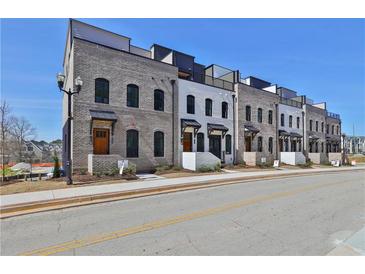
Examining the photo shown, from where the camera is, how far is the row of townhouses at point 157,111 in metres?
14.5

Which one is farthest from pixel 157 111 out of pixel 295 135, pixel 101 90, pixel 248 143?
pixel 295 135

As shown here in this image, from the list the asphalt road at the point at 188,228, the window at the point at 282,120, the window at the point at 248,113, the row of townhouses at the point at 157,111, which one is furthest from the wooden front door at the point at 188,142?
the window at the point at 282,120

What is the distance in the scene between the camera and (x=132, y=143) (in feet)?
53.7

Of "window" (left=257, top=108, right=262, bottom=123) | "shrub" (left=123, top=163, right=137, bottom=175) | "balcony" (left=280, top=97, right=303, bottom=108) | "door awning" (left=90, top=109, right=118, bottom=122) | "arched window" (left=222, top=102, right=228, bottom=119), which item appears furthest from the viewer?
"balcony" (left=280, top=97, right=303, bottom=108)

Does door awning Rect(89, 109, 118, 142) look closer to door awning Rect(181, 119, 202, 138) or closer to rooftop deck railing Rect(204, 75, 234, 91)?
door awning Rect(181, 119, 202, 138)

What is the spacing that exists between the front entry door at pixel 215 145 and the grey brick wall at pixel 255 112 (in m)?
2.68

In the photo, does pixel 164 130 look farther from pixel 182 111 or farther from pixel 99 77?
pixel 99 77

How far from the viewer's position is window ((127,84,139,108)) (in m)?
16.6

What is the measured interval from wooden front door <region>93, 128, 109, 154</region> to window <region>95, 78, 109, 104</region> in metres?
2.03

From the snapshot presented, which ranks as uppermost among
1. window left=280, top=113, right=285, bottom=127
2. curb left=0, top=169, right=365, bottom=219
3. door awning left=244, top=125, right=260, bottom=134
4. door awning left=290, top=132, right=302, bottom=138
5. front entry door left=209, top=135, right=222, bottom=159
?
window left=280, top=113, right=285, bottom=127

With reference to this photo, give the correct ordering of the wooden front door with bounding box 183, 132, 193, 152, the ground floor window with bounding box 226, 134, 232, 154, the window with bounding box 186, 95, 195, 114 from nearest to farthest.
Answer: the wooden front door with bounding box 183, 132, 193, 152, the window with bounding box 186, 95, 195, 114, the ground floor window with bounding box 226, 134, 232, 154

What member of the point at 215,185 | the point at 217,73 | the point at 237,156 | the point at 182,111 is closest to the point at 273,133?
the point at 237,156

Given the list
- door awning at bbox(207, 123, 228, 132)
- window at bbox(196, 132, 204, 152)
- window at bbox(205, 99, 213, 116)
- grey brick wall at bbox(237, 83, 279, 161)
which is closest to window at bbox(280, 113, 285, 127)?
grey brick wall at bbox(237, 83, 279, 161)

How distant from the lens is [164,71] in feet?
60.7
